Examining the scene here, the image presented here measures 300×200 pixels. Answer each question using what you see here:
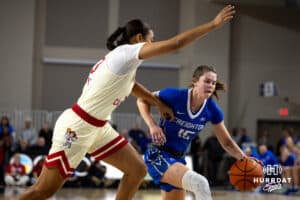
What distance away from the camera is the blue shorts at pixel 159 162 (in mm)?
5324

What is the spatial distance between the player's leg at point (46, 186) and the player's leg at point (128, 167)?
59cm

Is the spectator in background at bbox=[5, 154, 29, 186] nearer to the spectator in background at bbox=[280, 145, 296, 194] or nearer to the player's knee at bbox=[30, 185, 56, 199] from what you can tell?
the spectator in background at bbox=[280, 145, 296, 194]

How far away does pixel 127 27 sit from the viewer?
4.95m

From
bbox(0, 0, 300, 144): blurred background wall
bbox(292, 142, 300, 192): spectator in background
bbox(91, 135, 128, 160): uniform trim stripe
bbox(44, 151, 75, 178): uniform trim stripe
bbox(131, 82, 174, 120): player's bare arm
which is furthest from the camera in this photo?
bbox(0, 0, 300, 144): blurred background wall

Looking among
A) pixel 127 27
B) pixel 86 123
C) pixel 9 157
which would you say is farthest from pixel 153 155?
pixel 9 157

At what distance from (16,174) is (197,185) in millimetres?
10223

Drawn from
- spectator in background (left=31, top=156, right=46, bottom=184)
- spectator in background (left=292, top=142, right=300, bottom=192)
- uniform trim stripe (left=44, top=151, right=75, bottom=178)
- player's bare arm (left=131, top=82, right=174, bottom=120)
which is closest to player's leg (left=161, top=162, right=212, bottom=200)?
player's bare arm (left=131, top=82, right=174, bottom=120)

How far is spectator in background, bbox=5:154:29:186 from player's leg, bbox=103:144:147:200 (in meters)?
9.28

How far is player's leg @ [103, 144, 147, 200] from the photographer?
5.19m

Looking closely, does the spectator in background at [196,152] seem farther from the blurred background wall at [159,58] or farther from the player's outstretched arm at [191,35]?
the player's outstretched arm at [191,35]

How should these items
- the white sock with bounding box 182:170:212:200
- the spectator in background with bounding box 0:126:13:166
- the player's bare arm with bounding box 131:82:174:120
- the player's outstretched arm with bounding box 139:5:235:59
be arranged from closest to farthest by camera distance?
1. the player's outstretched arm with bounding box 139:5:235:59
2. the white sock with bounding box 182:170:212:200
3. the player's bare arm with bounding box 131:82:174:120
4. the spectator in background with bounding box 0:126:13:166

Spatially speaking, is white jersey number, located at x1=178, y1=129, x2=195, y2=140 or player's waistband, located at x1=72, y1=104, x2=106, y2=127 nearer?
player's waistband, located at x1=72, y1=104, x2=106, y2=127

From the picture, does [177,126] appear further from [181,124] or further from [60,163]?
[60,163]

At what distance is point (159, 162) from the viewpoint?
537 centimetres
